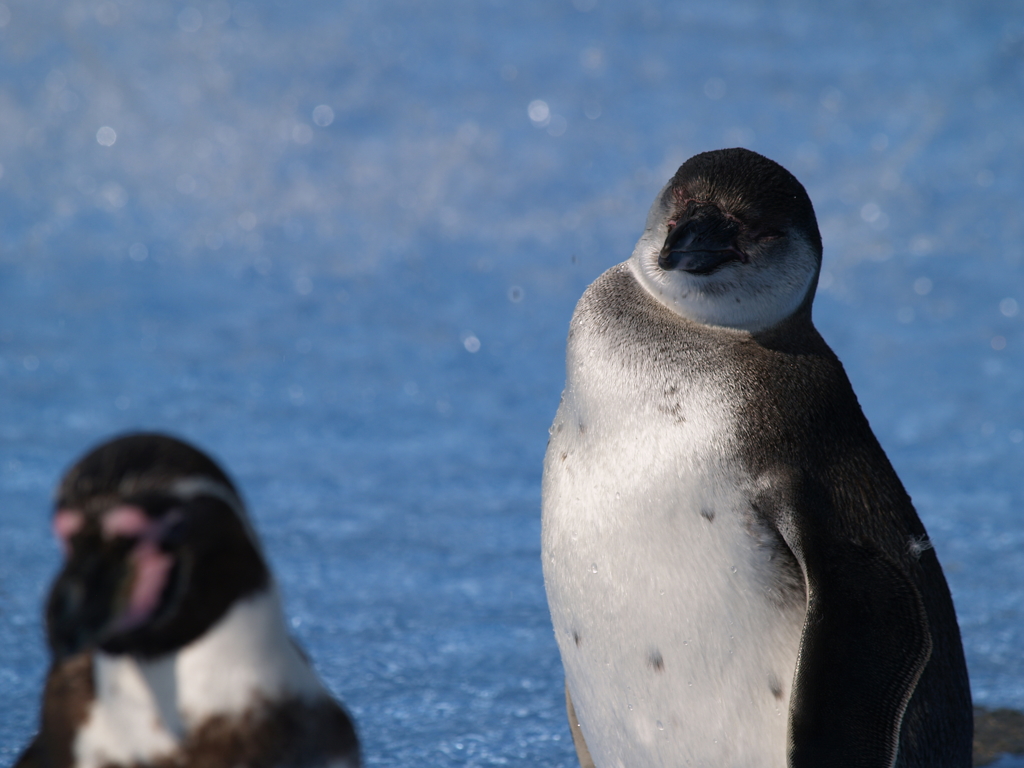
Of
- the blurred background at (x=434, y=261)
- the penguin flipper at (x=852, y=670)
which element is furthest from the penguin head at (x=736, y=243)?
the blurred background at (x=434, y=261)

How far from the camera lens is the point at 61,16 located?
7.76 meters

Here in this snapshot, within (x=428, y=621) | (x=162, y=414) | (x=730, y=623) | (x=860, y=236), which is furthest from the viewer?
(x=860, y=236)

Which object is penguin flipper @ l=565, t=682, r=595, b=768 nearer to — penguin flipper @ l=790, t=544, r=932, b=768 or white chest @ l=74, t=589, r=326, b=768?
penguin flipper @ l=790, t=544, r=932, b=768

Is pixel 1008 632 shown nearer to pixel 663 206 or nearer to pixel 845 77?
pixel 663 206

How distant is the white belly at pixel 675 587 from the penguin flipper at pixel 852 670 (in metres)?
0.09

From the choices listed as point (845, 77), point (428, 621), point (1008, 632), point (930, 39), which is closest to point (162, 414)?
point (428, 621)

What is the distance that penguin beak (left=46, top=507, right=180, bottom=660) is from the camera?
1.24 metres

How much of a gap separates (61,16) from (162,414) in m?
3.90

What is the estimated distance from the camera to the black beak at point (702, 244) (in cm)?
197

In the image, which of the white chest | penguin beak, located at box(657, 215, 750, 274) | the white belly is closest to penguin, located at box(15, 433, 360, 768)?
the white chest

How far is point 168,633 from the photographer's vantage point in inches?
52.4

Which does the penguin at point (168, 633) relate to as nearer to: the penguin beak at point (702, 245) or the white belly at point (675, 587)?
the white belly at point (675, 587)

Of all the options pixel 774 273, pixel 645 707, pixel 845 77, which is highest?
pixel 845 77

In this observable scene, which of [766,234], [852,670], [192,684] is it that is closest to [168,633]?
[192,684]
